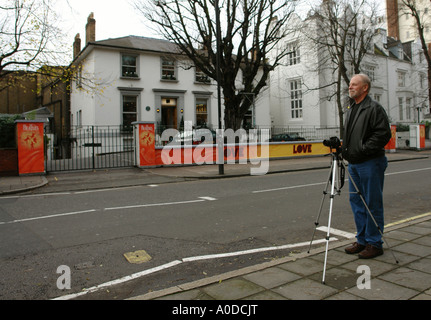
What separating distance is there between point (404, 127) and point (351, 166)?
1535 inches

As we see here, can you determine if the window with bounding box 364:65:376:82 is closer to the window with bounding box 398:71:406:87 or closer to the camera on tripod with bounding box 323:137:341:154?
the window with bounding box 398:71:406:87

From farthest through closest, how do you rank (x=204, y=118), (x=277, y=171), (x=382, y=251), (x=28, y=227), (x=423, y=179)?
(x=204, y=118)
(x=277, y=171)
(x=423, y=179)
(x=28, y=227)
(x=382, y=251)

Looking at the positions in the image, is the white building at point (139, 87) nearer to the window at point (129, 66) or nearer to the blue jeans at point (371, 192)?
the window at point (129, 66)

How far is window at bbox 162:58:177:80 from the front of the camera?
28812 mm

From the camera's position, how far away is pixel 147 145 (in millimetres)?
17312

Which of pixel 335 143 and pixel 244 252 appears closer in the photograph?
pixel 335 143

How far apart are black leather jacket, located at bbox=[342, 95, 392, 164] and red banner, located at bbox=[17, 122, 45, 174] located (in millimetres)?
13725

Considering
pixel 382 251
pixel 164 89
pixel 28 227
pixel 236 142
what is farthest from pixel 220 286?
pixel 164 89

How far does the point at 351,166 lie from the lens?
4.35 metres

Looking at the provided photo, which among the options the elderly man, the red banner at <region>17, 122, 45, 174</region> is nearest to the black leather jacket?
the elderly man

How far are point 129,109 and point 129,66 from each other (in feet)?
11.1

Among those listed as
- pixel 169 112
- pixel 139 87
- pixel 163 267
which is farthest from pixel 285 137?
pixel 163 267

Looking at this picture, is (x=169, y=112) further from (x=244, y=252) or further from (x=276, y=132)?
(x=244, y=252)
